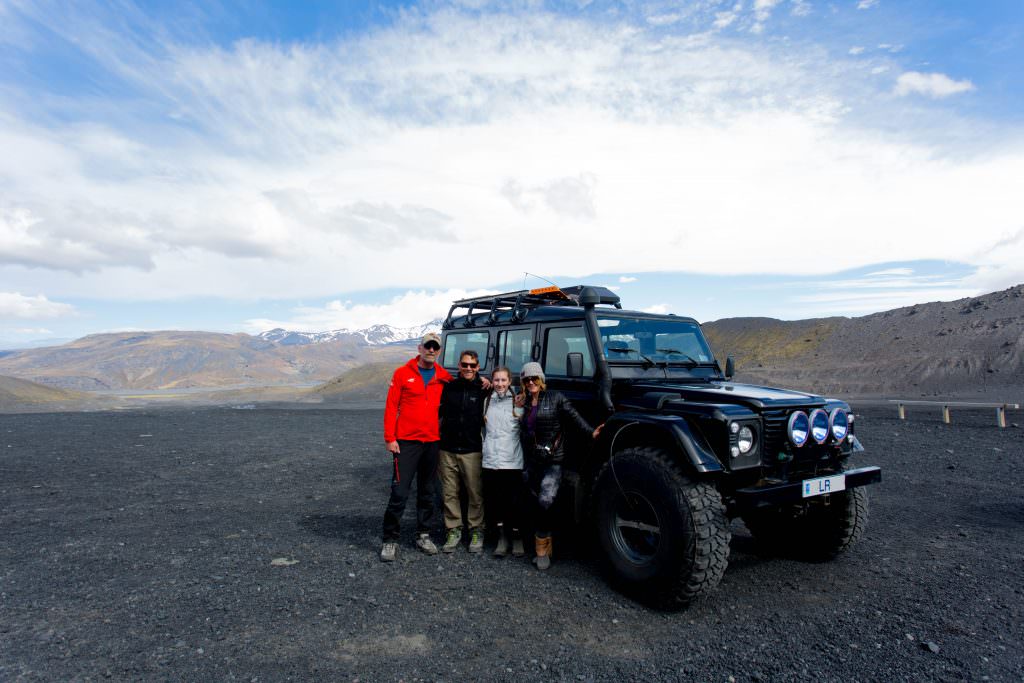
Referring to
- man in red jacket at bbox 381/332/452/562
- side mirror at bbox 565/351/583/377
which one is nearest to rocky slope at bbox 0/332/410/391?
man in red jacket at bbox 381/332/452/562

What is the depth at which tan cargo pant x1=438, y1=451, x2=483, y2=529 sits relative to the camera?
593 cm

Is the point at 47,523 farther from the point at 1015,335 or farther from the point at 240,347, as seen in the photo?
the point at 240,347

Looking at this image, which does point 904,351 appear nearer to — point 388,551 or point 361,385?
point 388,551

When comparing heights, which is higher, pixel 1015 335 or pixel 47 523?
pixel 1015 335

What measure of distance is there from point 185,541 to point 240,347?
165 m

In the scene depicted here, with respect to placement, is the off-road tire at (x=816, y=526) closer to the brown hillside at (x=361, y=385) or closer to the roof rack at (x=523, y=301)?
the roof rack at (x=523, y=301)

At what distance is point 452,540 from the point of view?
5879 millimetres

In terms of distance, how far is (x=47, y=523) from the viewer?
693 cm

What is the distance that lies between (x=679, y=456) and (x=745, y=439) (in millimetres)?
509

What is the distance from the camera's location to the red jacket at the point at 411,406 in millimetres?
5723

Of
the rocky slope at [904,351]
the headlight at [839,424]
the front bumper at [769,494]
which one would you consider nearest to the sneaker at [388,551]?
the front bumper at [769,494]

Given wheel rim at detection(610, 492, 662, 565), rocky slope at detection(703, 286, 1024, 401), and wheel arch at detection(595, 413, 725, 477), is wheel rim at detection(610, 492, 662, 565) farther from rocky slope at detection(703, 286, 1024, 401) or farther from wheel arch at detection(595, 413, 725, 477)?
rocky slope at detection(703, 286, 1024, 401)

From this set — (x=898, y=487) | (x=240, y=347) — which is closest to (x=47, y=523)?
(x=898, y=487)

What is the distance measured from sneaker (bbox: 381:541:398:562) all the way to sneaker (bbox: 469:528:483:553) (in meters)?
0.74
